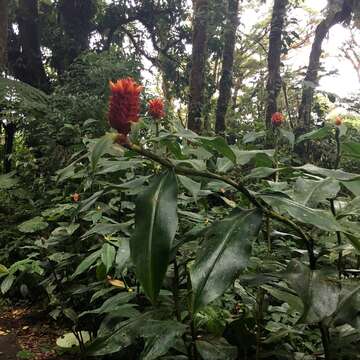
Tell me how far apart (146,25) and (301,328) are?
Result: 380 inches

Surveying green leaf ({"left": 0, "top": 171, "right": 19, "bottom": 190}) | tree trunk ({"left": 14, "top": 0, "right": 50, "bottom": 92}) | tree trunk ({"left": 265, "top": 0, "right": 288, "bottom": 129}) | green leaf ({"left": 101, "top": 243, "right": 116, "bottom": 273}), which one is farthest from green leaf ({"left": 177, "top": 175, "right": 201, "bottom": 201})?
tree trunk ({"left": 14, "top": 0, "right": 50, "bottom": 92})

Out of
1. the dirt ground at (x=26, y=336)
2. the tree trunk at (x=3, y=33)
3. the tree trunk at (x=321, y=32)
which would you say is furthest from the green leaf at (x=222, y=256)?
the tree trunk at (x=321, y=32)

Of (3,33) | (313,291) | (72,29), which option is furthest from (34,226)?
(72,29)

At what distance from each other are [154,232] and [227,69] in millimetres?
7424

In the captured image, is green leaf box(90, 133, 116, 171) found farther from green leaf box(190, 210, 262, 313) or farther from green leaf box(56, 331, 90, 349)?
green leaf box(56, 331, 90, 349)

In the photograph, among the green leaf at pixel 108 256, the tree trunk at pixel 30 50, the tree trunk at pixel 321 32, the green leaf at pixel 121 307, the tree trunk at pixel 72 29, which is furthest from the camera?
the tree trunk at pixel 321 32

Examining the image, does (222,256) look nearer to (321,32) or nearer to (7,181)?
(7,181)

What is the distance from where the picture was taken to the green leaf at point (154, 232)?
29.0 inches

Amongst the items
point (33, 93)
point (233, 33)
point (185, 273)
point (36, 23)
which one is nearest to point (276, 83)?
point (233, 33)

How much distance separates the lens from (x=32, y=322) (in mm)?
3010

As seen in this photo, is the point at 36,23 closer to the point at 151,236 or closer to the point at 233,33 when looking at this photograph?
the point at 233,33

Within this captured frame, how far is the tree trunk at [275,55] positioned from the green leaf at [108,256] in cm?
590

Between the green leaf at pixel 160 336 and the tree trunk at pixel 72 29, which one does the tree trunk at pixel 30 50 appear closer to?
the tree trunk at pixel 72 29

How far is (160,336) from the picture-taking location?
3.51 feet
